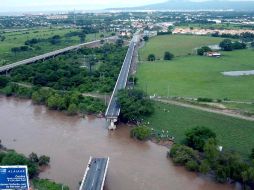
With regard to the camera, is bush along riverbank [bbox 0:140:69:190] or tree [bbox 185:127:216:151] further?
tree [bbox 185:127:216:151]

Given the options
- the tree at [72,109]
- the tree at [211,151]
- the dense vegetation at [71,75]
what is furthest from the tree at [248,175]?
the dense vegetation at [71,75]

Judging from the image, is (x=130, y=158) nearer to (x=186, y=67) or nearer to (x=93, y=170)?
(x=93, y=170)

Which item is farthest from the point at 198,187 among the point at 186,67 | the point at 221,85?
the point at 186,67

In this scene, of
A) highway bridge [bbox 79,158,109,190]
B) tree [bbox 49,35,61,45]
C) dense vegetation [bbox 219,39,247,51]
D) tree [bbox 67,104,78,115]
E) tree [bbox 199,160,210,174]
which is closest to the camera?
highway bridge [bbox 79,158,109,190]

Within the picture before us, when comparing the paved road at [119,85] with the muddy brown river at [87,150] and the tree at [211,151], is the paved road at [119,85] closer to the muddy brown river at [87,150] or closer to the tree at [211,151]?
the muddy brown river at [87,150]

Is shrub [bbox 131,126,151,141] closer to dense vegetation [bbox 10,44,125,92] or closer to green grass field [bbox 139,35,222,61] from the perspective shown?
dense vegetation [bbox 10,44,125,92]

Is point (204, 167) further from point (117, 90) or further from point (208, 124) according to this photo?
point (117, 90)

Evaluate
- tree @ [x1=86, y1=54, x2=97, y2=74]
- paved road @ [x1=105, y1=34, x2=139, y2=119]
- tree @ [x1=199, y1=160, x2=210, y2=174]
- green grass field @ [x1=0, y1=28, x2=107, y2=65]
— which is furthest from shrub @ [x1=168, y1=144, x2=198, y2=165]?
green grass field @ [x1=0, y1=28, x2=107, y2=65]
